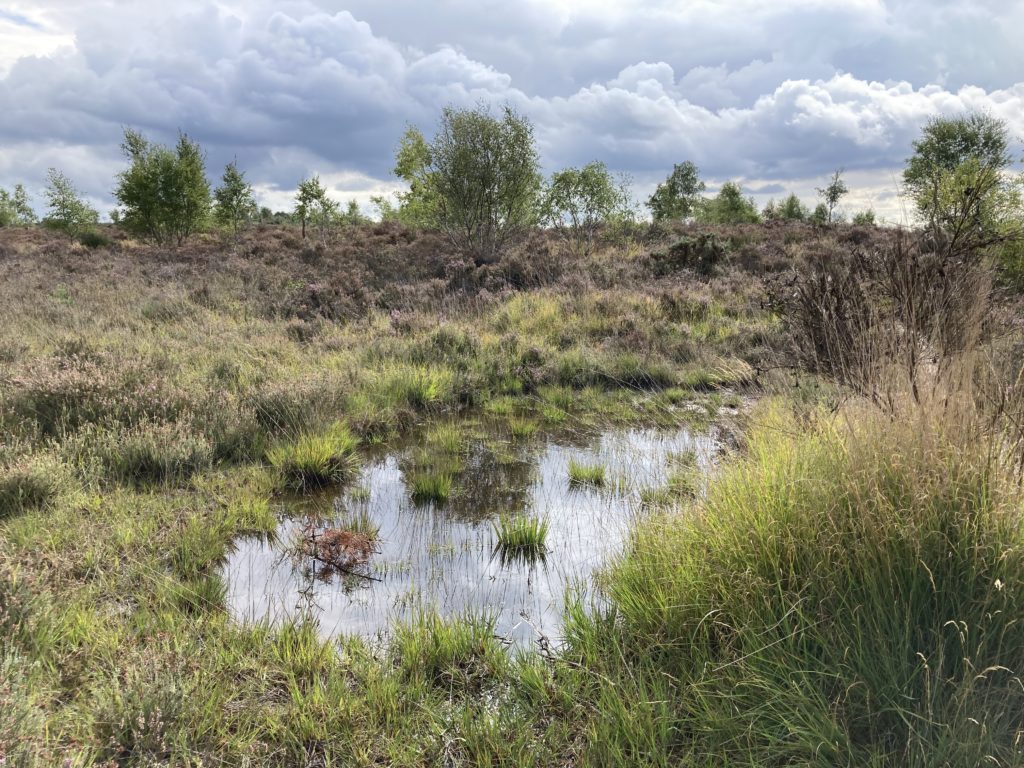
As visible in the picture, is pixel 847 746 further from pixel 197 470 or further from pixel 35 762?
pixel 197 470

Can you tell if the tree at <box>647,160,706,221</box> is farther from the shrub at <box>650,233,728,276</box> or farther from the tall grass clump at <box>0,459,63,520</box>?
the tall grass clump at <box>0,459,63,520</box>

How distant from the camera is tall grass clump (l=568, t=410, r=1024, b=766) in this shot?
2.04 m

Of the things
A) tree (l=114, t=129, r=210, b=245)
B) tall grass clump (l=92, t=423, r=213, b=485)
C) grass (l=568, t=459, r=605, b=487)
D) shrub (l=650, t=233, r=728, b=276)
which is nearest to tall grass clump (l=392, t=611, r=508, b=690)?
grass (l=568, t=459, r=605, b=487)

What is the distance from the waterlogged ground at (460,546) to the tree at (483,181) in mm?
15091

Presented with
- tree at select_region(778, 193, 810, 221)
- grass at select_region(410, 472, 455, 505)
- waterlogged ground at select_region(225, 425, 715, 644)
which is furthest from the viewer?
tree at select_region(778, 193, 810, 221)

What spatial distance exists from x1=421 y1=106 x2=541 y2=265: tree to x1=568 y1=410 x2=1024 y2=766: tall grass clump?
711 inches

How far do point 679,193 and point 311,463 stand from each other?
135 ft

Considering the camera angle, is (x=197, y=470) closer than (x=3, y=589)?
No

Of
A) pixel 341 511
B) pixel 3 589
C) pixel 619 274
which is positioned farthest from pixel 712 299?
pixel 3 589

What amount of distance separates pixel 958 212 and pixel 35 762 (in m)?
6.29

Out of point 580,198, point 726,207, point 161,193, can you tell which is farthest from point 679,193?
point 161,193

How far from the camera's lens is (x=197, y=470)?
5.48 m

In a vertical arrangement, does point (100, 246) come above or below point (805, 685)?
above

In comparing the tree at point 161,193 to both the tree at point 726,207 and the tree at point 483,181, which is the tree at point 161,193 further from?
the tree at point 726,207
